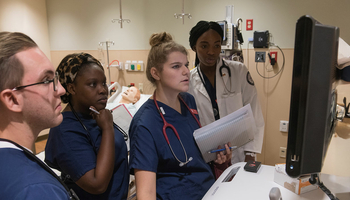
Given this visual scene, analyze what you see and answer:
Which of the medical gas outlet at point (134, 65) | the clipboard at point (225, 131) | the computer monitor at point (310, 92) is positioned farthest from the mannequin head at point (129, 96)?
the computer monitor at point (310, 92)

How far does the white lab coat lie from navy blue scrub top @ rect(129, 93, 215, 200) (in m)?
0.65

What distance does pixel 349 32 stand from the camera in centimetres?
246

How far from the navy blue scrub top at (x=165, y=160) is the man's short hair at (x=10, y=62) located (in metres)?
0.54

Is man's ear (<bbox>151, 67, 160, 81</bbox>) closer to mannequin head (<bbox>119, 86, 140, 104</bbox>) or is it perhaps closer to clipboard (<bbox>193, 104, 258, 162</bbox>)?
clipboard (<bbox>193, 104, 258, 162</bbox>)

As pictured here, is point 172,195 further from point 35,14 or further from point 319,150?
point 35,14

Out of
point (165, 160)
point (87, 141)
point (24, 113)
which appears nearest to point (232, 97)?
point (165, 160)

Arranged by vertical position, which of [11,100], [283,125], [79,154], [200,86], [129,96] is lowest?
[283,125]

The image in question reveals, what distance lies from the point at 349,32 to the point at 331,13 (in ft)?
0.91

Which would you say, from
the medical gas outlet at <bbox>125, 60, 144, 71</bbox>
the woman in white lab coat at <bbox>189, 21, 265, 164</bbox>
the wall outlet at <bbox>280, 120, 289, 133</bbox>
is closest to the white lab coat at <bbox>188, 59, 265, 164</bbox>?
the woman in white lab coat at <bbox>189, 21, 265, 164</bbox>

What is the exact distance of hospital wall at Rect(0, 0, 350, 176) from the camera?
2633 mm

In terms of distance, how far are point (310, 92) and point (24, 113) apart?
736 millimetres

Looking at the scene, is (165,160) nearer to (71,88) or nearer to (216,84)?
(71,88)

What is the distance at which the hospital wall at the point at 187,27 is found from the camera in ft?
8.64

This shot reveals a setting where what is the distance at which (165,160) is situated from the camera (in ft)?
3.42
